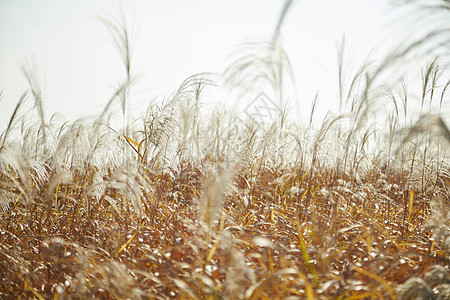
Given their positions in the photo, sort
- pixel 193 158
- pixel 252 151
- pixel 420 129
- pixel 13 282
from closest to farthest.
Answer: pixel 420 129
pixel 13 282
pixel 252 151
pixel 193 158

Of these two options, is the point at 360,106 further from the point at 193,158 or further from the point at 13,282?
the point at 13,282

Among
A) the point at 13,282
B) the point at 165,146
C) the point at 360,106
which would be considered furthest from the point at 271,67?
the point at 13,282

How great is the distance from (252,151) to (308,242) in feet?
3.93

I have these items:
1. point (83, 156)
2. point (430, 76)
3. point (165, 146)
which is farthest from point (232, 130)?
point (430, 76)

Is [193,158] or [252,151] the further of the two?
[193,158]

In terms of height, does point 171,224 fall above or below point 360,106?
below

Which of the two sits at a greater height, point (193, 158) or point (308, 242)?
point (193, 158)

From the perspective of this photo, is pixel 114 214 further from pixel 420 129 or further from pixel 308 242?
pixel 420 129

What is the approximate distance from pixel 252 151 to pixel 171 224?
3.96ft

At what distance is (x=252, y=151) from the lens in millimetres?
3490

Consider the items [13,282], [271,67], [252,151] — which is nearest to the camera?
[13,282]

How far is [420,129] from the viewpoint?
1.52 m

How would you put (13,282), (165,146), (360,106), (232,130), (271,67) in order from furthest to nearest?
1. (232,130)
2. (165,146)
3. (271,67)
4. (360,106)
5. (13,282)

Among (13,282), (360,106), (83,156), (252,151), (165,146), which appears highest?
(360,106)
